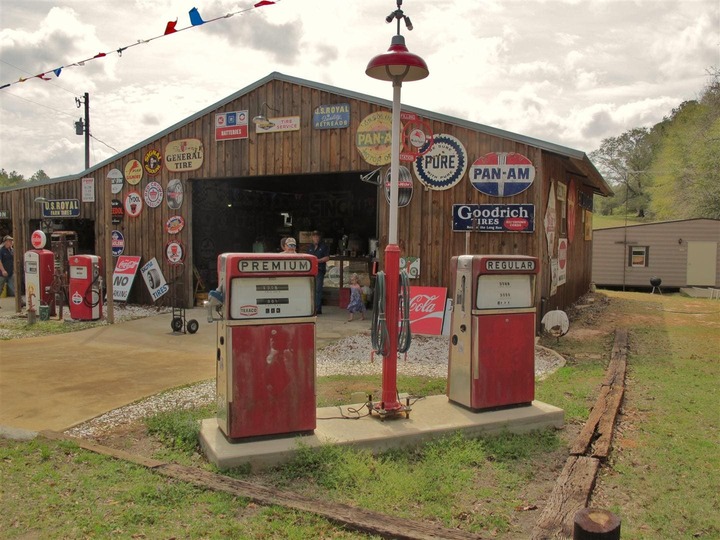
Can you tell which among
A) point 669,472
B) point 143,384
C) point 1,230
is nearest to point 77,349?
point 143,384

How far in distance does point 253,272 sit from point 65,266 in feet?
29.9

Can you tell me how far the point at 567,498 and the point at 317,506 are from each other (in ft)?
4.92

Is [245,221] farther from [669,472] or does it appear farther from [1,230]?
[669,472]

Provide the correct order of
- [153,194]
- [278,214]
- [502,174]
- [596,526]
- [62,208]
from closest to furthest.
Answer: [596,526]
[502,174]
[153,194]
[62,208]
[278,214]

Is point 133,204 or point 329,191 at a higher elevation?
point 329,191

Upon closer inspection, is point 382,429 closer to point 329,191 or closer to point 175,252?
point 175,252

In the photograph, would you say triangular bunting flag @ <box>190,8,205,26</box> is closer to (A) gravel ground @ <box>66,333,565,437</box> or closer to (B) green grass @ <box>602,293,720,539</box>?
(A) gravel ground @ <box>66,333,565,437</box>

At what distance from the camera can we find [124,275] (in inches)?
525

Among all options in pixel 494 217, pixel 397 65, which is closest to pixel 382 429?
pixel 397 65

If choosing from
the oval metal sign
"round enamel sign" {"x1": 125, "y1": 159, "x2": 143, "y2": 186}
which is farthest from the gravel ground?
"round enamel sign" {"x1": 125, "y1": 159, "x2": 143, "y2": 186}

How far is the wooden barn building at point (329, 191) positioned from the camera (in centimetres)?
953

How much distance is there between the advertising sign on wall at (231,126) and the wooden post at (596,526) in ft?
34.9

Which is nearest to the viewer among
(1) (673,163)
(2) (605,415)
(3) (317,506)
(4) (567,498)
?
(3) (317,506)

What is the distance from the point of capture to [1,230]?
17156 millimetres
